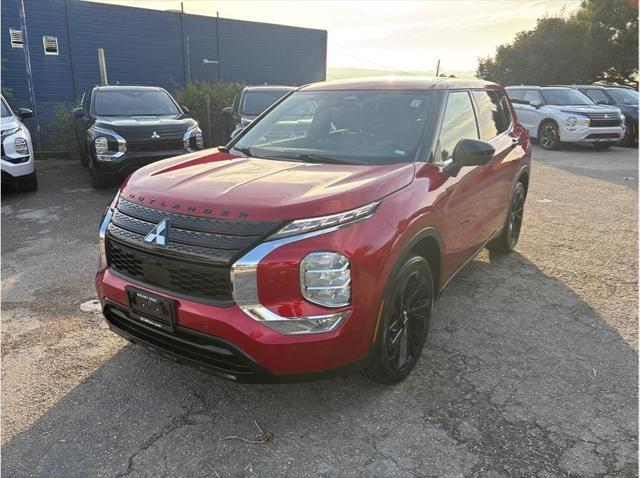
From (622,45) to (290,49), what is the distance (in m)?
16.6

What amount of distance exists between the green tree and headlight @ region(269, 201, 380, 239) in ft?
88.0

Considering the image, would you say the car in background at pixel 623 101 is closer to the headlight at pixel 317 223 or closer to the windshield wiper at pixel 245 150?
the windshield wiper at pixel 245 150

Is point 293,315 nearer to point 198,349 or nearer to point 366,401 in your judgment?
point 198,349

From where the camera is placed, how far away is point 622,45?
2508 centimetres

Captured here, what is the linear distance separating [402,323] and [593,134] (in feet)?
41.9

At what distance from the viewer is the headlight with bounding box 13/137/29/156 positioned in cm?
754

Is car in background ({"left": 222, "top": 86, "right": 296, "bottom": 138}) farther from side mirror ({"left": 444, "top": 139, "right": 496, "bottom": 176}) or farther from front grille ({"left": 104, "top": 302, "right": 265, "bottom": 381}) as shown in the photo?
front grille ({"left": 104, "top": 302, "right": 265, "bottom": 381})

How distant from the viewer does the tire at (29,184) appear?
8106mm

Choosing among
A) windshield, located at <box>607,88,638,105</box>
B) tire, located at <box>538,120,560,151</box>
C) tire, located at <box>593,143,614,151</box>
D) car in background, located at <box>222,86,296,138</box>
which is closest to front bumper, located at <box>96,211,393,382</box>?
car in background, located at <box>222,86,296,138</box>

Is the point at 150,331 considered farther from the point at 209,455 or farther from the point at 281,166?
the point at 281,166

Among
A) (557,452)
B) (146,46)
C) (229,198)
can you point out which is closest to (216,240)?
(229,198)

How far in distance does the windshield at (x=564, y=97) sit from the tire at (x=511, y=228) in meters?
10.5

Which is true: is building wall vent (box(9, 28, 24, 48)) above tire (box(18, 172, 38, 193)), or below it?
above

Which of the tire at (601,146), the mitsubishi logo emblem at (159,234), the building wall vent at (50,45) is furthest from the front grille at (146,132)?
the tire at (601,146)
